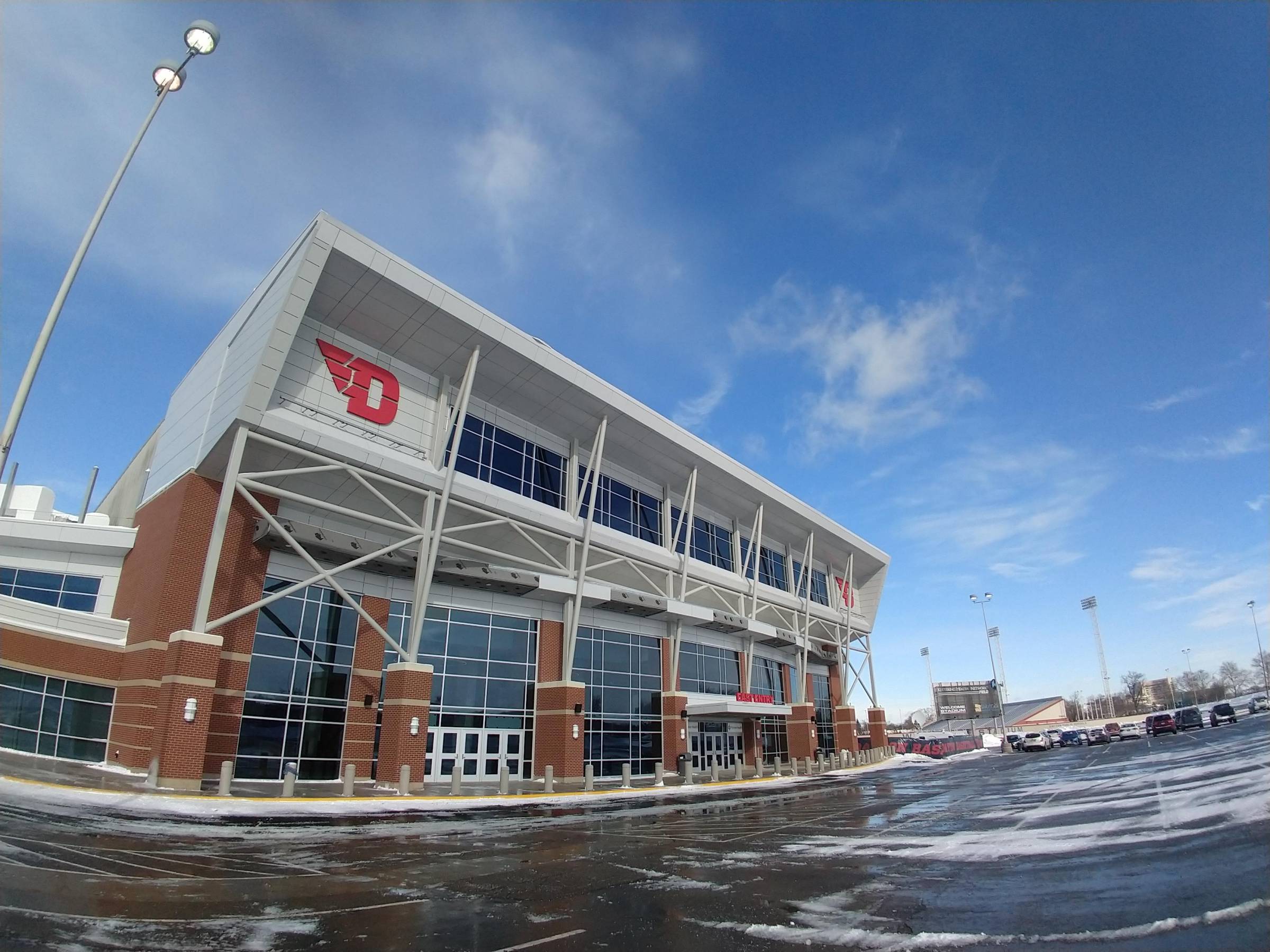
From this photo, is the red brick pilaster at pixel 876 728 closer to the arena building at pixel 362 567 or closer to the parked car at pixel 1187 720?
the parked car at pixel 1187 720

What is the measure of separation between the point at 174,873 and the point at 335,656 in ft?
59.7

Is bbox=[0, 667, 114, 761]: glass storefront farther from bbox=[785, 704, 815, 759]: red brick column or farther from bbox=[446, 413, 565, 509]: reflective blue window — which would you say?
bbox=[785, 704, 815, 759]: red brick column

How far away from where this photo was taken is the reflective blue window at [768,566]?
47969 millimetres

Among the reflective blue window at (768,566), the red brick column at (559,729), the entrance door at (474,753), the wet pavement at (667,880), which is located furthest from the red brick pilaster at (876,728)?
the wet pavement at (667,880)

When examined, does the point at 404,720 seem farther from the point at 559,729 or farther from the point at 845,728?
the point at 845,728

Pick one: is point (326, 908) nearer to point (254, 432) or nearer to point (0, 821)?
point (0, 821)

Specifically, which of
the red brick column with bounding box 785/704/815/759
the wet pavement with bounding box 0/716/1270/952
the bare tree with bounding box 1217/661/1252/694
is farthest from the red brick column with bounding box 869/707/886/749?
the bare tree with bounding box 1217/661/1252/694

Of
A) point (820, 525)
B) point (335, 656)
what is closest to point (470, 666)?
point (335, 656)

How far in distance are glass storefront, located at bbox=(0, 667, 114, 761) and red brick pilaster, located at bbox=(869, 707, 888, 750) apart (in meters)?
53.4

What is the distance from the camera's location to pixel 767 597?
46.9 meters

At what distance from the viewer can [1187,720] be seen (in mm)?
52125

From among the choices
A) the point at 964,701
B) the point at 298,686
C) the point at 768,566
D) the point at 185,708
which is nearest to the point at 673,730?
the point at 768,566

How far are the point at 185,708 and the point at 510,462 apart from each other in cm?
1573

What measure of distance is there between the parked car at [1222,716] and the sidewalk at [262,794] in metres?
42.3
